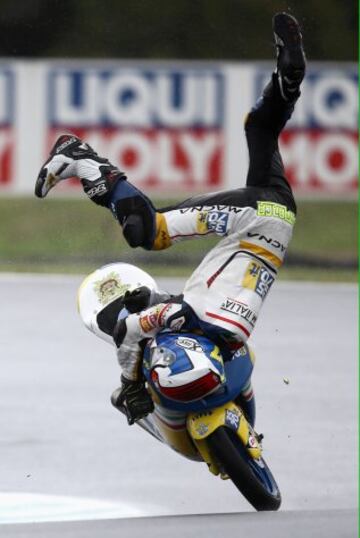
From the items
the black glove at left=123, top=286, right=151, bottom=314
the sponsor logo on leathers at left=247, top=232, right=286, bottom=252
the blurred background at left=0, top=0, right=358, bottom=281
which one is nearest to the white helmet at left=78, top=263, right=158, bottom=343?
the black glove at left=123, top=286, right=151, bottom=314

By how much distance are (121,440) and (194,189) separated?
6.85 metres

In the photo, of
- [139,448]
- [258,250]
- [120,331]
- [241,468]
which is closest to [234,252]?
[258,250]

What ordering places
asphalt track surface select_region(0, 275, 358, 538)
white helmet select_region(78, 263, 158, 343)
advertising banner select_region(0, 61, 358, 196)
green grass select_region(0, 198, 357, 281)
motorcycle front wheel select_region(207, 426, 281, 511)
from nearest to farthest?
asphalt track surface select_region(0, 275, 358, 538) < motorcycle front wheel select_region(207, 426, 281, 511) < white helmet select_region(78, 263, 158, 343) < green grass select_region(0, 198, 357, 281) < advertising banner select_region(0, 61, 358, 196)

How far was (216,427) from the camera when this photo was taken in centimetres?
430

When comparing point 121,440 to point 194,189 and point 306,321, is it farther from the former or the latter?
point 194,189

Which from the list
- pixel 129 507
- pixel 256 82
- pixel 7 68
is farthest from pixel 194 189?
pixel 129 507

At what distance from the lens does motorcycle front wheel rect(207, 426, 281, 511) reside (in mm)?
4258

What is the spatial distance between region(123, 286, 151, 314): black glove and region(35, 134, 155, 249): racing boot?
0.59ft

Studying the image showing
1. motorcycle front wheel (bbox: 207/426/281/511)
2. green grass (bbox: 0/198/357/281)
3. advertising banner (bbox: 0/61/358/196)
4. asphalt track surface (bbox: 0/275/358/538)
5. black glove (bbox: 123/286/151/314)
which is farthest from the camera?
advertising banner (bbox: 0/61/358/196)

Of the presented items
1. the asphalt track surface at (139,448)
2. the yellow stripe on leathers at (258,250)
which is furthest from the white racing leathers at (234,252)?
the asphalt track surface at (139,448)

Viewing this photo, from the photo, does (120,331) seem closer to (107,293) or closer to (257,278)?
(107,293)

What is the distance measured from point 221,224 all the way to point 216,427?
2.13 feet

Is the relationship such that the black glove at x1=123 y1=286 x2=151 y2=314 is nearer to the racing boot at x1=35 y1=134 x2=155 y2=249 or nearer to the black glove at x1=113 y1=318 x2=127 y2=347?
the black glove at x1=113 y1=318 x2=127 y2=347

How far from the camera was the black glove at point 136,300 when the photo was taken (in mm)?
4434
